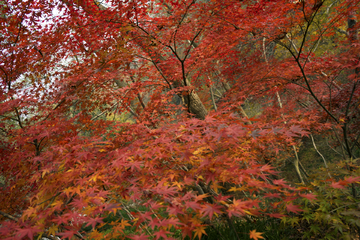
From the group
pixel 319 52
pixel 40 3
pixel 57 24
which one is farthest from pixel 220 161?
pixel 319 52

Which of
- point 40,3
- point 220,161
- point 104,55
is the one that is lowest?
point 220,161

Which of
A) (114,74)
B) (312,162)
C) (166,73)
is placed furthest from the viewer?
(312,162)

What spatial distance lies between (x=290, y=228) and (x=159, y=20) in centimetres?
452

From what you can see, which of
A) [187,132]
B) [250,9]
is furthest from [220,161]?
[250,9]

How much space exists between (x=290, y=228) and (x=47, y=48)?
5695 mm

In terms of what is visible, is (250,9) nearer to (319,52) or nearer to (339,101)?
(339,101)

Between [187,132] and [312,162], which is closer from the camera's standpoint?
[187,132]

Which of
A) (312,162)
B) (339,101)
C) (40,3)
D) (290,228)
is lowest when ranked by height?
(312,162)

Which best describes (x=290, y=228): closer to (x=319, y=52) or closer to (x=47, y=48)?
(x=47, y=48)

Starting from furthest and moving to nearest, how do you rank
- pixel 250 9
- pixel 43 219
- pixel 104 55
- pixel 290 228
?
Answer: pixel 250 9 → pixel 104 55 → pixel 290 228 → pixel 43 219

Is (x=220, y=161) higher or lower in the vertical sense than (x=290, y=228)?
higher

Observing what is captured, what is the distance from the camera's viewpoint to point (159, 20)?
441cm

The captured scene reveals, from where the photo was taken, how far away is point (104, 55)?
3.71 metres

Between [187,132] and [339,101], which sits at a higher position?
[187,132]
